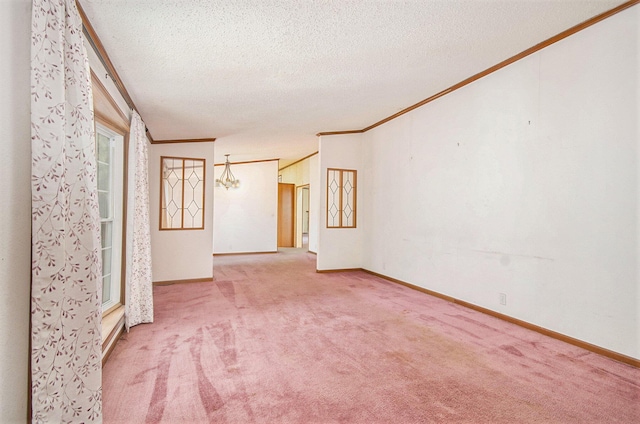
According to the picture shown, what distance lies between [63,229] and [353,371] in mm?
2029

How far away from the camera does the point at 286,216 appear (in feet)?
35.4

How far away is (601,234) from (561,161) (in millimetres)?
733

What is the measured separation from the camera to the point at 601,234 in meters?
2.76

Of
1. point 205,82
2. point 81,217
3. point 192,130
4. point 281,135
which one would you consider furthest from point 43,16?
point 281,135

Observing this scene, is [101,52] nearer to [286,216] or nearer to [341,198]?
[341,198]

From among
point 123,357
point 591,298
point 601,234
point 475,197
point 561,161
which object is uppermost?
point 561,161

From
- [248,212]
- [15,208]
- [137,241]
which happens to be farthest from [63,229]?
[248,212]

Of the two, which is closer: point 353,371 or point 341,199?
point 353,371

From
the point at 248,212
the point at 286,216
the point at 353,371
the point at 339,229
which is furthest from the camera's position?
the point at 286,216

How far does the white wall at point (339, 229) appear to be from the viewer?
642 centimetres

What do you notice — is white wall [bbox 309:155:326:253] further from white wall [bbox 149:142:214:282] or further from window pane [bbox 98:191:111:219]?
window pane [bbox 98:191:111:219]

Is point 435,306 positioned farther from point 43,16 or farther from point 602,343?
point 43,16

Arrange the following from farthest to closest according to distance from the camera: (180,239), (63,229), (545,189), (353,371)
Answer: (180,239), (545,189), (353,371), (63,229)

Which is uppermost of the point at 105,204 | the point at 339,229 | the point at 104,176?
the point at 104,176
